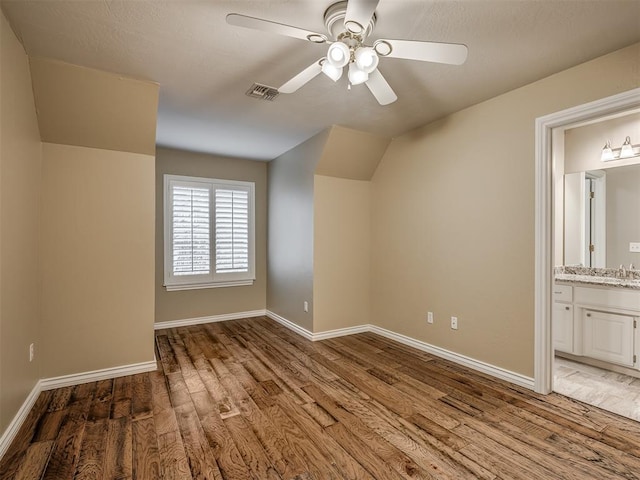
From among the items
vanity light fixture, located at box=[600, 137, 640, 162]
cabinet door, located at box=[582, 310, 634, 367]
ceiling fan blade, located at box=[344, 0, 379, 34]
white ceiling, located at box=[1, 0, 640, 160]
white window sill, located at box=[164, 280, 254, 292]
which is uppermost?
white ceiling, located at box=[1, 0, 640, 160]

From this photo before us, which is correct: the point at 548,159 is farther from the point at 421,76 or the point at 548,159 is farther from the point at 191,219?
the point at 191,219

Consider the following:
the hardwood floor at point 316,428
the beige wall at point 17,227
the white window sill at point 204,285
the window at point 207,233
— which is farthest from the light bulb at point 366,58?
the white window sill at point 204,285

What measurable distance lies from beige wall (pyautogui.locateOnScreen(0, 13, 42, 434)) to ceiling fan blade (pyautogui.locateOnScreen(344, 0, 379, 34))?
1.94m

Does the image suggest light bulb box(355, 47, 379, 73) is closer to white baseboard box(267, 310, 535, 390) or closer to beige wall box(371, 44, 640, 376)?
beige wall box(371, 44, 640, 376)

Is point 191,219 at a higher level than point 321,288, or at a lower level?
higher

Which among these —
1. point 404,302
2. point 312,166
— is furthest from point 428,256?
point 312,166

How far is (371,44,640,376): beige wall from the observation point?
8.81ft

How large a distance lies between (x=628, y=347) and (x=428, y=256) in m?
1.93

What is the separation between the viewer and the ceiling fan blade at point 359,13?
1.43 meters

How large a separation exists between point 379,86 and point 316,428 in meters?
2.31

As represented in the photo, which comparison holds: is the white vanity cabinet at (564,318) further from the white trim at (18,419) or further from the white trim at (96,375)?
the white trim at (18,419)

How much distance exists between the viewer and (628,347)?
9.80 feet

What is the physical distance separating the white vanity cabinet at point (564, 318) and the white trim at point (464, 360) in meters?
1.01

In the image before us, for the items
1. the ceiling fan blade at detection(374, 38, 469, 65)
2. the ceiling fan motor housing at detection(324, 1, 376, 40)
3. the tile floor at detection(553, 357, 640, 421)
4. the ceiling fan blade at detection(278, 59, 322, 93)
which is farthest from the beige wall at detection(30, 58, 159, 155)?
the tile floor at detection(553, 357, 640, 421)
